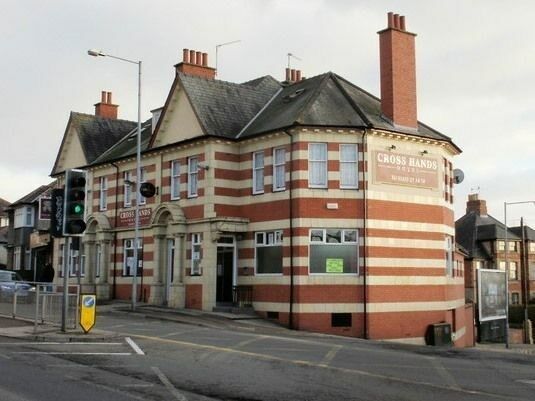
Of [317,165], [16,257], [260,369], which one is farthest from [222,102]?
[16,257]

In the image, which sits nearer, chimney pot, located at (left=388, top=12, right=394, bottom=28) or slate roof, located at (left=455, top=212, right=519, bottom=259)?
chimney pot, located at (left=388, top=12, right=394, bottom=28)

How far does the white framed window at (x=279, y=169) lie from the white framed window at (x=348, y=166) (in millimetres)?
2276

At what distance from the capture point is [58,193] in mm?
18516

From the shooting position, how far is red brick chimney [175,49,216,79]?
108 feet

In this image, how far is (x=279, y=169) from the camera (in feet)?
88.2

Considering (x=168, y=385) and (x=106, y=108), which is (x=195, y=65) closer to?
(x=106, y=108)

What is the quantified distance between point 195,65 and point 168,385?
24.1 meters

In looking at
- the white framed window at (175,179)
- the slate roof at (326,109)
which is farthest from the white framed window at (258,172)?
the white framed window at (175,179)

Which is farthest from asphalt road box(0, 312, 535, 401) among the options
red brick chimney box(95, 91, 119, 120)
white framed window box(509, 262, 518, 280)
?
white framed window box(509, 262, 518, 280)

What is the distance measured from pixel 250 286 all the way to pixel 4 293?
30.1ft

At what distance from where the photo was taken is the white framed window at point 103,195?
35.7 metres

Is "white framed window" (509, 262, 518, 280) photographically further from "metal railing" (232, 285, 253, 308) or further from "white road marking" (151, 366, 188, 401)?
"white road marking" (151, 366, 188, 401)

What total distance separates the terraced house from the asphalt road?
5.26m

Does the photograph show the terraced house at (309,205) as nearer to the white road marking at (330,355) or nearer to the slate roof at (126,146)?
the slate roof at (126,146)
